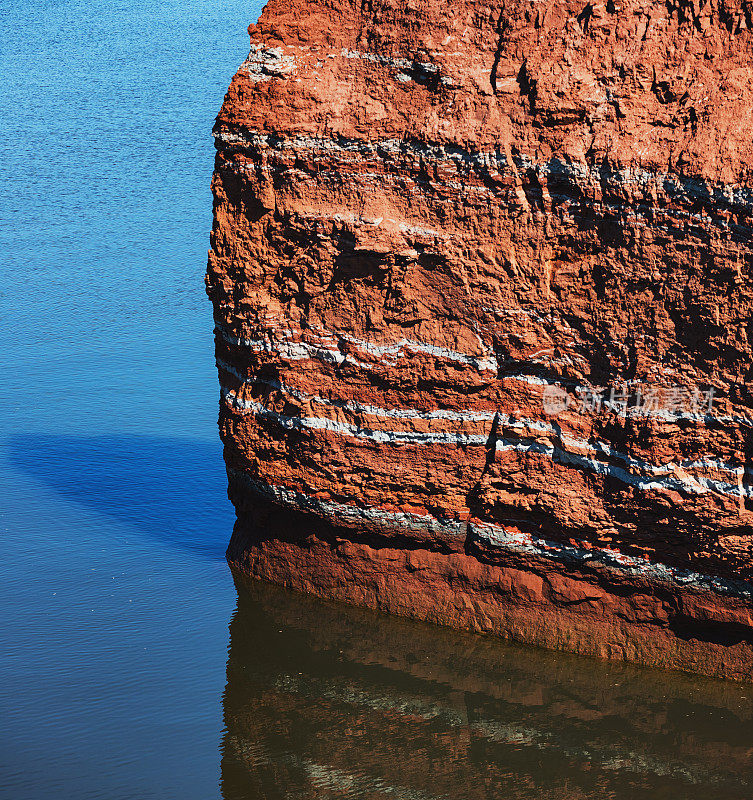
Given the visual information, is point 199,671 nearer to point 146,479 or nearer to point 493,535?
point 493,535

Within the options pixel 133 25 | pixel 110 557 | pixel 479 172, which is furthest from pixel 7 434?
pixel 133 25

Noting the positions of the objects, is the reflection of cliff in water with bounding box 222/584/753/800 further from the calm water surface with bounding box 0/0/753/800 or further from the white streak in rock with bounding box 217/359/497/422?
the white streak in rock with bounding box 217/359/497/422

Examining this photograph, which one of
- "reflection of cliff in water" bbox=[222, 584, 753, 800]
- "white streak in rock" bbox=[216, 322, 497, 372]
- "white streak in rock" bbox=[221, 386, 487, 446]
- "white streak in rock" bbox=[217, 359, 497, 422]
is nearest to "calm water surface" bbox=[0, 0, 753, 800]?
"reflection of cliff in water" bbox=[222, 584, 753, 800]

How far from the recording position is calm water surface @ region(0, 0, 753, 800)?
358cm

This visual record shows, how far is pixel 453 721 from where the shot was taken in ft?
12.8

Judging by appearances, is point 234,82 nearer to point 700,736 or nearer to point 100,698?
point 100,698

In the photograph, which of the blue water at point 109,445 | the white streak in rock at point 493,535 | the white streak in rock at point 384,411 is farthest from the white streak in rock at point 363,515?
the blue water at point 109,445

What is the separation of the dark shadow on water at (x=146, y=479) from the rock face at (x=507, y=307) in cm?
103

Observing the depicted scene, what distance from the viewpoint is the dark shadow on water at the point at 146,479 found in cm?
535

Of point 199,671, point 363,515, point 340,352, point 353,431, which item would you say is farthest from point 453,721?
point 340,352

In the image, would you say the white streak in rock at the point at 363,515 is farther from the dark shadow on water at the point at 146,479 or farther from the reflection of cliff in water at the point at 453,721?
the dark shadow on water at the point at 146,479

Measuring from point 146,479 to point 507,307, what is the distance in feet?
9.04

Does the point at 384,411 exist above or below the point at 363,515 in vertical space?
above

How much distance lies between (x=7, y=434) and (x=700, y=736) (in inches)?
177
